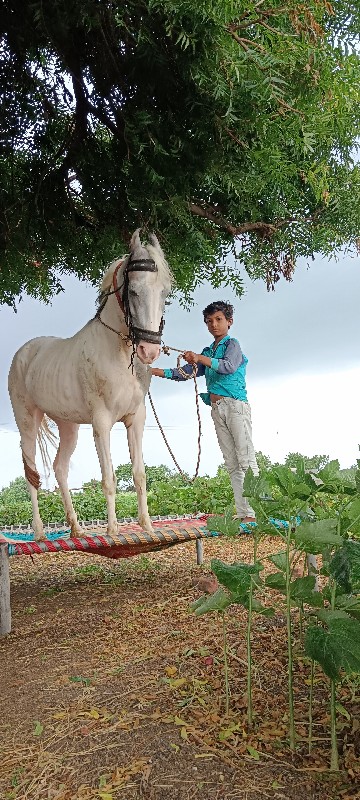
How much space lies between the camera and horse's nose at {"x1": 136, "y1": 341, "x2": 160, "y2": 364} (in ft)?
14.3

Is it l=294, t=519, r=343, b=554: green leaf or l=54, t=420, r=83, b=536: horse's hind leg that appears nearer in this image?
l=294, t=519, r=343, b=554: green leaf

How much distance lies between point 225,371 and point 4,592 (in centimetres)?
221

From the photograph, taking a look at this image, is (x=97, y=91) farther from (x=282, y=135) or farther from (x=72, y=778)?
(x=72, y=778)

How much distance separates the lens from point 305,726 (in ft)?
9.62

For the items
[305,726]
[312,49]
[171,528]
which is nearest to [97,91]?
[312,49]

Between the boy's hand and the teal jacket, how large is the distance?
0.19 metres

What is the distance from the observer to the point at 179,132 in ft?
15.3

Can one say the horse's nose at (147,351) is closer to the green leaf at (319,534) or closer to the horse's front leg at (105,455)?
the horse's front leg at (105,455)

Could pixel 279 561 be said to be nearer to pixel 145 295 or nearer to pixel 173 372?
pixel 145 295

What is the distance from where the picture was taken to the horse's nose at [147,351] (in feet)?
14.3

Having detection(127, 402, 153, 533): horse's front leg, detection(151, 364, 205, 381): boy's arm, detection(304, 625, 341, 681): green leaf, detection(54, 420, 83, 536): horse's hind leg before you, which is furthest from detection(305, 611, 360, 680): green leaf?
detection(54, 420, 83, 536): horse's hind leg

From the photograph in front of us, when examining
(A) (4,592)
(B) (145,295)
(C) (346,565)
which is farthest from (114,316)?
(C) (346,565)

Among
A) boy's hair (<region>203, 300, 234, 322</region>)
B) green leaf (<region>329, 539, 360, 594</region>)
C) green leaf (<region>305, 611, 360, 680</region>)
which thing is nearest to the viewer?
green leaf (<region>305, 611, 360, 680</region>)

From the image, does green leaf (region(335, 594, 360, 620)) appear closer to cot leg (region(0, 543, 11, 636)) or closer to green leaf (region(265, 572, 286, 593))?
green leaf (region(265, 572, 286, 593))
